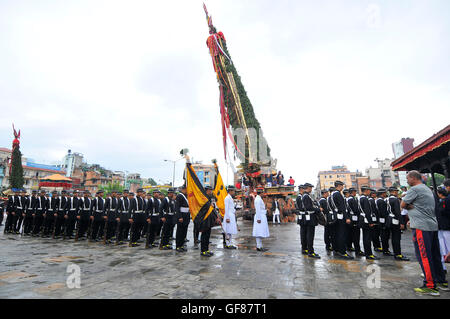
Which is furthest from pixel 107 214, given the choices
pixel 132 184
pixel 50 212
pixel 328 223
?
pixel 132 184

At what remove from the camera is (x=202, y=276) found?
3893 millimetres

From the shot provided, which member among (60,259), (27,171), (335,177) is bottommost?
(60,259)

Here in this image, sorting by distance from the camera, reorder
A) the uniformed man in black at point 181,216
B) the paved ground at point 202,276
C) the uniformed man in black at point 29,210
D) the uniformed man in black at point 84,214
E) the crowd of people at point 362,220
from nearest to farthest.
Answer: the paved ground at point 202,276 → the crowd of people at point 362,220 → the uniformed man in black at point 181,216 → the uniformed man in black at point 84,214 → the uniformed man in black at point 29,210

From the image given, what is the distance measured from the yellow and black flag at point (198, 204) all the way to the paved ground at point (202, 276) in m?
0.92

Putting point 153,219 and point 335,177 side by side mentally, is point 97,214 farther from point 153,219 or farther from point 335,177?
point 335,177

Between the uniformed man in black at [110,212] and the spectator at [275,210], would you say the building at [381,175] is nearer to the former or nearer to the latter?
the spectator at [275,210]

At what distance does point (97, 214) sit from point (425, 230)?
32.1 feet

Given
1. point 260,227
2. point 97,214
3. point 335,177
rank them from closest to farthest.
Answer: point 260,227
point 97,214
point 335,177

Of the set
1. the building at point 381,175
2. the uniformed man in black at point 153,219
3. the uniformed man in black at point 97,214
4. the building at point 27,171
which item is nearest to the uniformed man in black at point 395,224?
the uniformed man in black at point 153,219

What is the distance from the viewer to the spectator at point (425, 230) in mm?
3283

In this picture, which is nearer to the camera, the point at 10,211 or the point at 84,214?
the point at 84,214

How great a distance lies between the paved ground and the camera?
3061 millimetres
